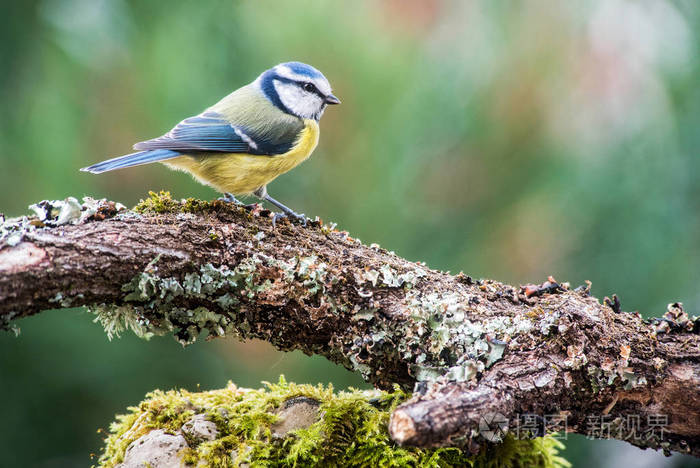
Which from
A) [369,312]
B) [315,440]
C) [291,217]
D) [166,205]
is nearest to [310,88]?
[291,217]

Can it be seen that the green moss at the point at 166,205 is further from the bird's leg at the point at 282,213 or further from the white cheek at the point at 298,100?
the white cheek at the point at 298,100

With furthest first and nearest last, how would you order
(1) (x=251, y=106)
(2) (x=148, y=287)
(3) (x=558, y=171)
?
(3) (x=558, y=171)
(1) (x=251, y=106)
(2) (x=148, y=287)

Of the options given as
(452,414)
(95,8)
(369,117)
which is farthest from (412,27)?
(452,414)

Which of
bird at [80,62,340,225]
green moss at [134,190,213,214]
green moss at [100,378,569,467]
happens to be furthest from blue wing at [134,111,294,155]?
green moss at [100,378,569,467]

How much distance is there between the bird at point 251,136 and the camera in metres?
1.51

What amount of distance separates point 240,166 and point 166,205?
36cm

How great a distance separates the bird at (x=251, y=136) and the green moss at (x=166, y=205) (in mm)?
237

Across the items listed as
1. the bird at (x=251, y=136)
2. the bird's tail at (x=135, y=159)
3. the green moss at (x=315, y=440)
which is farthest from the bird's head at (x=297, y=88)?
the green moss at (x=315, y=440)

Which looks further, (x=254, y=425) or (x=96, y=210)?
(x=254, y=425)

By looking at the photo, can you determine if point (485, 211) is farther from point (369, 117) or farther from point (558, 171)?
point (369, 117)

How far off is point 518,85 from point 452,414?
1307 millimetres

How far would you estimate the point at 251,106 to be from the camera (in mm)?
1654

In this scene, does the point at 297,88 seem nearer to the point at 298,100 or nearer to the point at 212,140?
the point at 298,100

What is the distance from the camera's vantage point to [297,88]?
169 centimetres
